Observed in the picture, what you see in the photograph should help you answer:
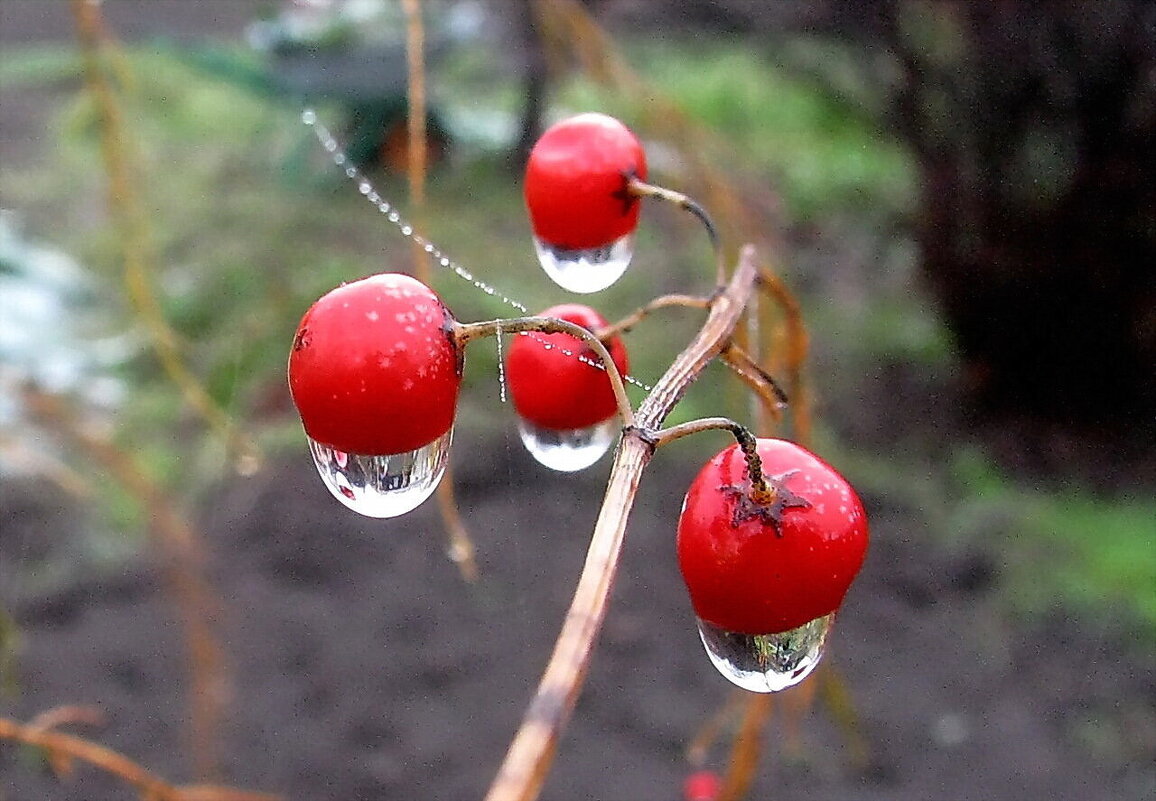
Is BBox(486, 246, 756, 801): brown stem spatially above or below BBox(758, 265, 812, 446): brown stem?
above

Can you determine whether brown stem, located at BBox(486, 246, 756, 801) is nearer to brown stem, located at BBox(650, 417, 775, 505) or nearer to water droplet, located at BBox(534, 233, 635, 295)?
brown stem, located at BBox(650, 417, 775, 505)

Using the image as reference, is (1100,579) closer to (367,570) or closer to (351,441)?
(367,570)

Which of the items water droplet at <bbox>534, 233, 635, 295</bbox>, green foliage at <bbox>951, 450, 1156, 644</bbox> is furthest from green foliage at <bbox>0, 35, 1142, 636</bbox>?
water droplet at <bbox>534, 233, 635, 295</bbox>

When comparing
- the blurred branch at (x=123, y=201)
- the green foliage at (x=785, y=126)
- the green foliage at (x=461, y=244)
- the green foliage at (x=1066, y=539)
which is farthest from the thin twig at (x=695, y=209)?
the green foliage at (x=785, y=126)

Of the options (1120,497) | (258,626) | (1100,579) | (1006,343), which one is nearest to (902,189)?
(1006,343)

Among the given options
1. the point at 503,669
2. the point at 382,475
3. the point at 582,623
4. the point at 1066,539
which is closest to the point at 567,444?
the point at 382,475
